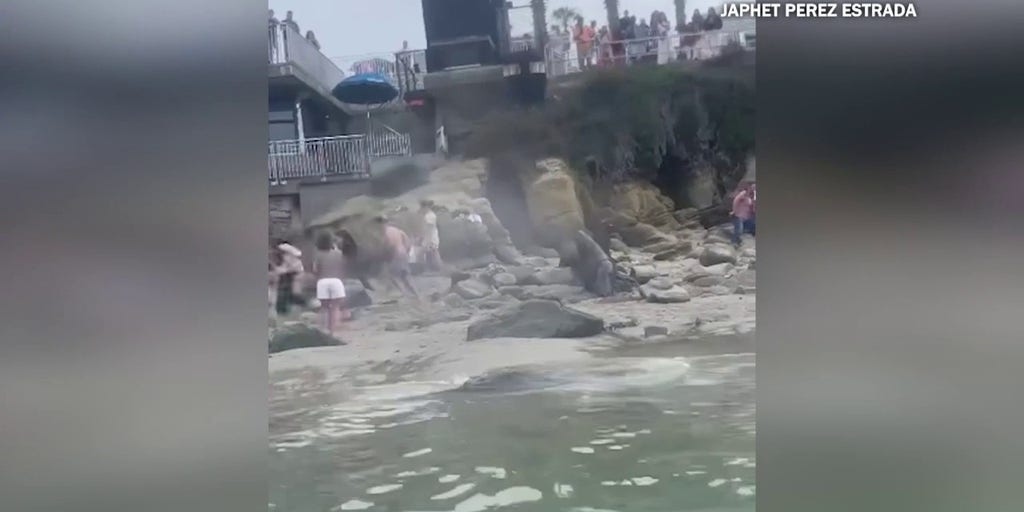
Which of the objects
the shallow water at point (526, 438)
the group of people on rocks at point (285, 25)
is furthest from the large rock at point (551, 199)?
the group of people on rocks at point (285, 25)

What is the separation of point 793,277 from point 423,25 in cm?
150

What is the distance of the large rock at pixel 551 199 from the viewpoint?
88.8 inches

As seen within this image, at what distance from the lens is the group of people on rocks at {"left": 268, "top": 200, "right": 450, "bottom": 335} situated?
223 cm

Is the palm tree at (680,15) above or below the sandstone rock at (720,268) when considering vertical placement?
above

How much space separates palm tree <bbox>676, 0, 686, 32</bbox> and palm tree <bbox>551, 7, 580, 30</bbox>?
0.33 metres

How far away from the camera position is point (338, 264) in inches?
88.2

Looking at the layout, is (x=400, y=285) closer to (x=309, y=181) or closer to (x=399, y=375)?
(x=399, y=375)

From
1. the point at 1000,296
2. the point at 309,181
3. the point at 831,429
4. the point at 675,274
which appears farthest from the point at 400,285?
the point at 1000,296

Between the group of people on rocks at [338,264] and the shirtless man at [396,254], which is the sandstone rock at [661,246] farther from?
the shirtless man at [396,254]

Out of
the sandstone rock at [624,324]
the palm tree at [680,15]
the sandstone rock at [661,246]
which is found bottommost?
the sandstone rock at [624,324]

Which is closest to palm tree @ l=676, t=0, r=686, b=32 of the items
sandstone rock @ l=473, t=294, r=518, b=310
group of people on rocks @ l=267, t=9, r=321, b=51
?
sandstone rock @ l=473, t=294, r=518, b=310

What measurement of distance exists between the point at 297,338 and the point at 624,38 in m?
1.47

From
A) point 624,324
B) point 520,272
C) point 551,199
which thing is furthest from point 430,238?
point 624,324

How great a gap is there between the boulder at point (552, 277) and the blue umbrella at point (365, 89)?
759mm
